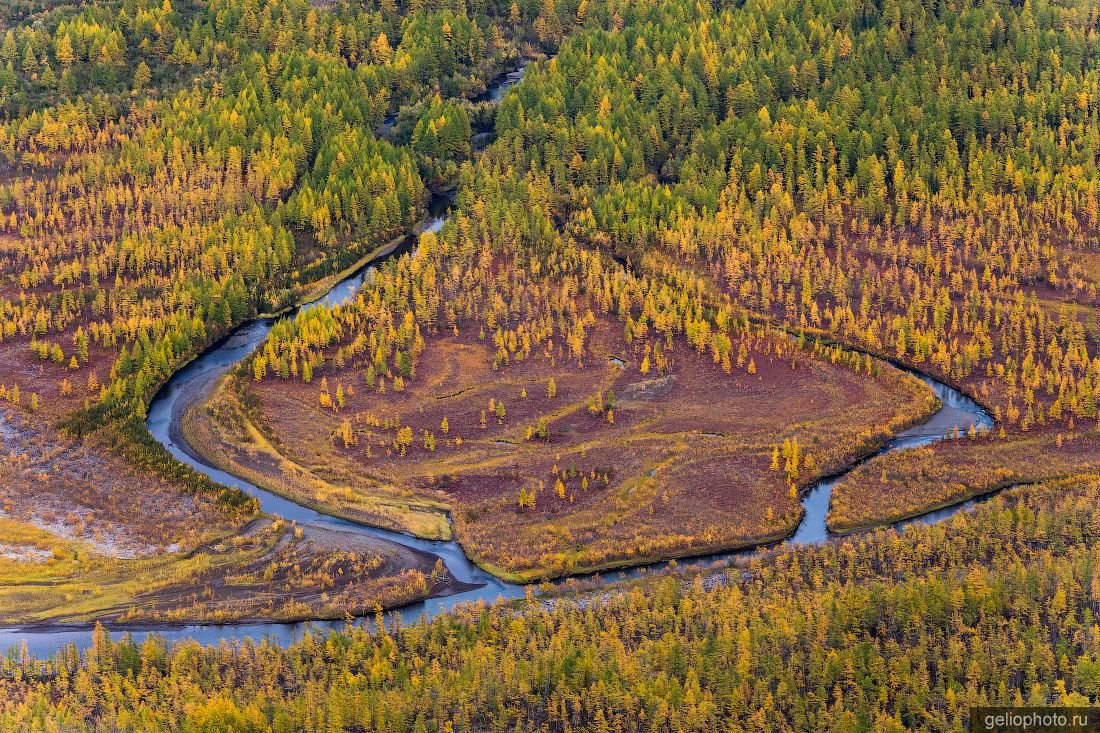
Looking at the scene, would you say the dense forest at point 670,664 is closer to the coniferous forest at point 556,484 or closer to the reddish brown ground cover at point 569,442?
the coniferous forest at point 556,484

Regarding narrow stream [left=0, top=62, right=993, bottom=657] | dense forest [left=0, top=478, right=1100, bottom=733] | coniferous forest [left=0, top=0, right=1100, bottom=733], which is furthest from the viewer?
narrow stream [left=0, top=62, right=993, bottom=657]

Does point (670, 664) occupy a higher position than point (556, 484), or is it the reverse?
point (670, 664)

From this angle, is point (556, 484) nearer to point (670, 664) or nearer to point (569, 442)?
point (569, 442)

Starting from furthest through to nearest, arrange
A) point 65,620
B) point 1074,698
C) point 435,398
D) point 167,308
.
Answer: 1. point 167,308
2. point 435,398
3. point 65,620
4. point 1074,698

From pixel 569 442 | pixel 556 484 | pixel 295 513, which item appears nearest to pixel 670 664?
pixel 556 484

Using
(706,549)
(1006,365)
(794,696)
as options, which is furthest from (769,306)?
(794,696)

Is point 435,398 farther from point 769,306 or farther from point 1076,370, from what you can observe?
point 1076,370

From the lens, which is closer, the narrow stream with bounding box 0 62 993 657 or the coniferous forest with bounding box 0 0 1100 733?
the coniferous forest with bounding box 0 0 1100 733

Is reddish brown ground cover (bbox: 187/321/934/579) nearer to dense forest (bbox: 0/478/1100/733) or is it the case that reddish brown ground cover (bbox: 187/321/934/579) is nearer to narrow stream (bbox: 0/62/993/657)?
narrow stream (bbox: 0/62/993/657)

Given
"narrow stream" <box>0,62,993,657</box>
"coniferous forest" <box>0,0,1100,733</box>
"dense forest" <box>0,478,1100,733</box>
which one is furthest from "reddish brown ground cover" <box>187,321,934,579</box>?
"dense forest" <box>0,478,1100,733</box>
